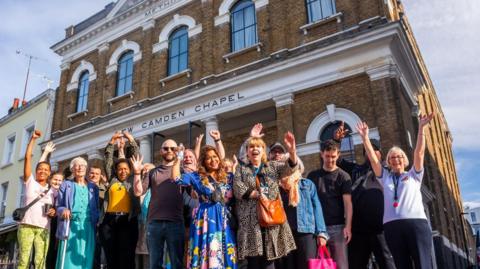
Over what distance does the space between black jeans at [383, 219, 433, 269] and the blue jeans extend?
253 cm

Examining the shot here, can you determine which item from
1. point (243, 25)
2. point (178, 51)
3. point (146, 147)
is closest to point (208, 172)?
point (243, 25)

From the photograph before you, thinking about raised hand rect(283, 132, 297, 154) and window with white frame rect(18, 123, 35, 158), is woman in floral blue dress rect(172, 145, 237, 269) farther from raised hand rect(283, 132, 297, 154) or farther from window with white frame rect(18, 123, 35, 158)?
window with white frame rect(18, 123, 35, 158)

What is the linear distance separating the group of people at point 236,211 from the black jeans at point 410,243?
0.01 metres

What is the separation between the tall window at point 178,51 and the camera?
1550 centimetres

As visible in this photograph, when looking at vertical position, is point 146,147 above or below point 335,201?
above

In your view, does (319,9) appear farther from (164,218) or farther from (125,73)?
(164,218)

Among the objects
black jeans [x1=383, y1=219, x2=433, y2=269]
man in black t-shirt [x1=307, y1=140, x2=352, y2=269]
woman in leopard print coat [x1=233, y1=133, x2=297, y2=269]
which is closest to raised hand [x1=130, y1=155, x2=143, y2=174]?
woman in leopard print coat [x1=233, y1=133, x2=297, y2=269]

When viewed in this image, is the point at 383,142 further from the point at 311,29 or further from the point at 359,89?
the point at 311,29

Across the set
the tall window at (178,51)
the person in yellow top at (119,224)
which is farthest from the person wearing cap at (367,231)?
the tall window at (178,51)

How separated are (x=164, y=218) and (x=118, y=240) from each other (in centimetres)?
118

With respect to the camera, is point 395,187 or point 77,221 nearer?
point 395,187

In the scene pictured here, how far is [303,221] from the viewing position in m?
4.56

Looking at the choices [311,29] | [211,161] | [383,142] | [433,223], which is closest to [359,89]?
[383,142]

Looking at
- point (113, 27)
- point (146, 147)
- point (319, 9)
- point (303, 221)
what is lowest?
point (303, 221)
